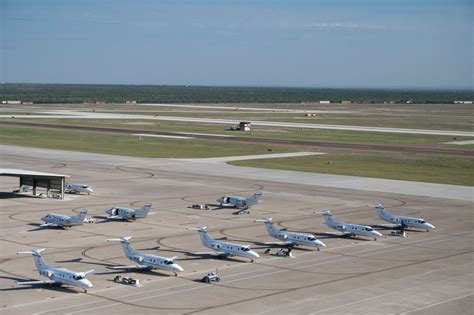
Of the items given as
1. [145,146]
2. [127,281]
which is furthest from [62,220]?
[145,146]

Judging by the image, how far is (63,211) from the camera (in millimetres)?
100188

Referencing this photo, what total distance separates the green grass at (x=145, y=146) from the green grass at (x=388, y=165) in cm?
1615

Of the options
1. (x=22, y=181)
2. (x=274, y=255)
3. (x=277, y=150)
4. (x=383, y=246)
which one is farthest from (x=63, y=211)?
(x=277, y=150)

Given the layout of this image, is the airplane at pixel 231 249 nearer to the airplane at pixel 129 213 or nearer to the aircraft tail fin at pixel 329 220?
the aircraft tail fin at pixel 329 220

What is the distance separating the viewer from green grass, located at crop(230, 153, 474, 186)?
453ft

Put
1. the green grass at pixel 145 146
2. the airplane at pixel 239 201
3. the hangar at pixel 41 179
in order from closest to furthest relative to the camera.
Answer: the airplane at pixel 239 201 → the hangar at pixel 41 179 → the green grass at pixel 145 146

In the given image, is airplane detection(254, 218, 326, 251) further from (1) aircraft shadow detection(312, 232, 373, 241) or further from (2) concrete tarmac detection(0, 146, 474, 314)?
(1) aircraft shadow detection(312, 232, 373, 241)

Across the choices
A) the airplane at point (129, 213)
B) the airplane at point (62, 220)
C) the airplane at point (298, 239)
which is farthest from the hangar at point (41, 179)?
the airplane at point (298, 239)

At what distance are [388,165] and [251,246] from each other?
244ft

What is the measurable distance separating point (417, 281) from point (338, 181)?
62.1m

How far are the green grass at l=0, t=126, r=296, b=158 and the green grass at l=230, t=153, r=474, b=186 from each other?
16.1 metres

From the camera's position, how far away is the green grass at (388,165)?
138000 mm

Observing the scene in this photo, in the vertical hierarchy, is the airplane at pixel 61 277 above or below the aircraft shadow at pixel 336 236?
above

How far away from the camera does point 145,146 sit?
7111 inches
